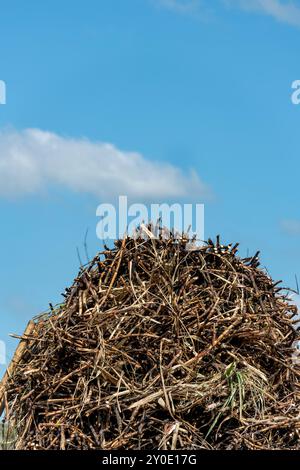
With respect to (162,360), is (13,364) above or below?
above

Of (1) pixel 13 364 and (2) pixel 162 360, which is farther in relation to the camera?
(1) pixel 13 364

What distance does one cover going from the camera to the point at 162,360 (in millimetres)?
7441

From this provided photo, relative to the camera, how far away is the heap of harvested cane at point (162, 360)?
23.6 feet

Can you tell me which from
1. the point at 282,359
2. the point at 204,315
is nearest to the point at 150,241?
the point at 204,315

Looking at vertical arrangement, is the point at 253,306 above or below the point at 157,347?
above

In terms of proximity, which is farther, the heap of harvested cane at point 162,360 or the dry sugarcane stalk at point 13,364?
the dry sugarcane stalk at point 13,364

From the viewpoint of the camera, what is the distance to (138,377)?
24.4 feet

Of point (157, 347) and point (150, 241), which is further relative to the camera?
point (150, 241)

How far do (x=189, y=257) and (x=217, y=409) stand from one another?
162cm

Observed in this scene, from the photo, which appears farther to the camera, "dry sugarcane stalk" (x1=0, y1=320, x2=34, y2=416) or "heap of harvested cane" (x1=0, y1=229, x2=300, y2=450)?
"dry sugarcane stalk" (x1=0, y1=320, x2=34, y2=416)

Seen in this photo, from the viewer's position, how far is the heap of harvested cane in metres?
7.19
